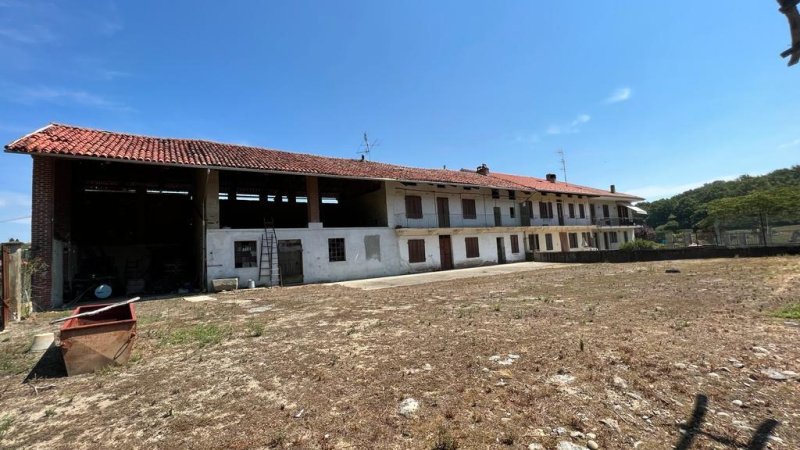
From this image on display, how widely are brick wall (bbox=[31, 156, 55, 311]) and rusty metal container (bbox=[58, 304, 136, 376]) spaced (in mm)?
8454

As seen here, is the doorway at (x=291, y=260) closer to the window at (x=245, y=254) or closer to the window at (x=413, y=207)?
the window at (x=245, y=254)

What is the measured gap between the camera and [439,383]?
4.12 metres

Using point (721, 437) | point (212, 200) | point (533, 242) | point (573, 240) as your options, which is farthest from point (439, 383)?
point (573, 240)

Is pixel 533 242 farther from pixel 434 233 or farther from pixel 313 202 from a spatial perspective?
pixel 313 202

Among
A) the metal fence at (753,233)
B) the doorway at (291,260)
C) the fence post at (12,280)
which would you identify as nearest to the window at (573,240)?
the metal fence at (753,233)

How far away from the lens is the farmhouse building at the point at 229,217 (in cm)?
1348

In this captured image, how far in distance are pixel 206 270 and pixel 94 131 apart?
769cm

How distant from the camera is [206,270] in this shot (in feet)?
50.4

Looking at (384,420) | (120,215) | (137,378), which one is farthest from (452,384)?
(120,215)

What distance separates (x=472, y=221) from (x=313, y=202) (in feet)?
39.0

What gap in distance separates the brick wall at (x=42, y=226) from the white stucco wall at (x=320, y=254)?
16.3 feet

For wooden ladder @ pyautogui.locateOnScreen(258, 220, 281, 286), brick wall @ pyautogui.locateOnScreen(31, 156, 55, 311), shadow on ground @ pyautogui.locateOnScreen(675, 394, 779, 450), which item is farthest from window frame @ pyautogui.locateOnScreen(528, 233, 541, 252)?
brick wall @ pyautogui.locateOnScreen(31, 156, 55, 311)

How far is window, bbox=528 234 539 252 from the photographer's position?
29.1 meters

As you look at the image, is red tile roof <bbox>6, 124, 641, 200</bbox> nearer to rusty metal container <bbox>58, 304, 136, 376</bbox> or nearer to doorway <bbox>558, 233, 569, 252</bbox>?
rusty metal container <bbox>58, 304, 136, 376</bbox>
